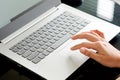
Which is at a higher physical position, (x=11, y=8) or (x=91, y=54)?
(x=11, y=8)

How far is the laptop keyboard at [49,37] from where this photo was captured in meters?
0.80

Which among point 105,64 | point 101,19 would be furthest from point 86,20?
point 105,64

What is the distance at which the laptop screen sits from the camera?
83cm

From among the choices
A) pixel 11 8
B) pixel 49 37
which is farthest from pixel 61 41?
pixel 11 8

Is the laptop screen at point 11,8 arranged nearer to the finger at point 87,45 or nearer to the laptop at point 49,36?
the laptop at point 49,36

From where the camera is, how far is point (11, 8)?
2.78 ft

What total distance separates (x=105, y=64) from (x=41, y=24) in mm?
263

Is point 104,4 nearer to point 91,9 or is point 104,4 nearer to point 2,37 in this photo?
point 91,9

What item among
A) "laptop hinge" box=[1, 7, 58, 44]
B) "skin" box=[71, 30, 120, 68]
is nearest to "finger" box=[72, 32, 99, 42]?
"skin" box=[71, 30, 120, 68]

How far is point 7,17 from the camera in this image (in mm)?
838

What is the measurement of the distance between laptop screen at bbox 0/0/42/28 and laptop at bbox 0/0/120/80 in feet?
0.04

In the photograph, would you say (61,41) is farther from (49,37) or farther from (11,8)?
(11,8)

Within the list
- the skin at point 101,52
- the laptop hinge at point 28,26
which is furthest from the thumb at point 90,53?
the laptop hinge at point 28,26

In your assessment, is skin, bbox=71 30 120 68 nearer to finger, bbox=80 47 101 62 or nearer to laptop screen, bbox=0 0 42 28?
finger, bbox=80 47 101 62
